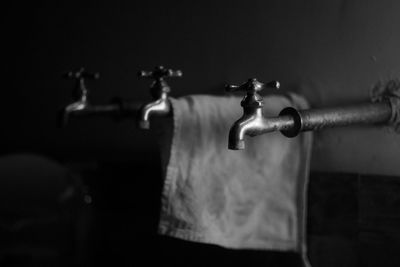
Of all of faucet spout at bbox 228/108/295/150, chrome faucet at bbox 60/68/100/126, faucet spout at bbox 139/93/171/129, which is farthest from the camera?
chrome faucet at bbox 60/68/100/126

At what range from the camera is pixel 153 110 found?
79 cm

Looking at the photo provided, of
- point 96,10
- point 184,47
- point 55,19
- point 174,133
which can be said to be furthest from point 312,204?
point 55,19

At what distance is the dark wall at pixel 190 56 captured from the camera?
829 mm

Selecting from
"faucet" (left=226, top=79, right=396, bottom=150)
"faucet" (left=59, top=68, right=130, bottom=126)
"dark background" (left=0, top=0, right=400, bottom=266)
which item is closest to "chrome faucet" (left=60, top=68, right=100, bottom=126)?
"faucet" (left=59, top=68, right=130, bottom=126)

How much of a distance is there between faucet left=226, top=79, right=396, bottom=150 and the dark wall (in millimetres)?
88

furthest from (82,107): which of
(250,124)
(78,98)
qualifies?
(250,124)

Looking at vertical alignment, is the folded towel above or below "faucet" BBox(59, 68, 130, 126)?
below

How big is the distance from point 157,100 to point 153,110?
3 cm

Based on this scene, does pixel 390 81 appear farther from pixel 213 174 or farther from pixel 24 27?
pixel 24 27

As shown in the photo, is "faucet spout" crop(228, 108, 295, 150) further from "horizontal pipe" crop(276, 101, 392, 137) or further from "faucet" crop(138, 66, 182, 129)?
"faucet" crop(138, 66, 182, 129)

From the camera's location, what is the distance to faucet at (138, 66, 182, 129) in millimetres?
777

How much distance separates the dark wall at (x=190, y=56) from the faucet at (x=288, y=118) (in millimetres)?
88

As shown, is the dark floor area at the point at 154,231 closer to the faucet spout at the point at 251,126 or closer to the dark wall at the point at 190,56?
the dark wall at the point at 190,56

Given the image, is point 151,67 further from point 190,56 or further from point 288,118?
point 288,118
